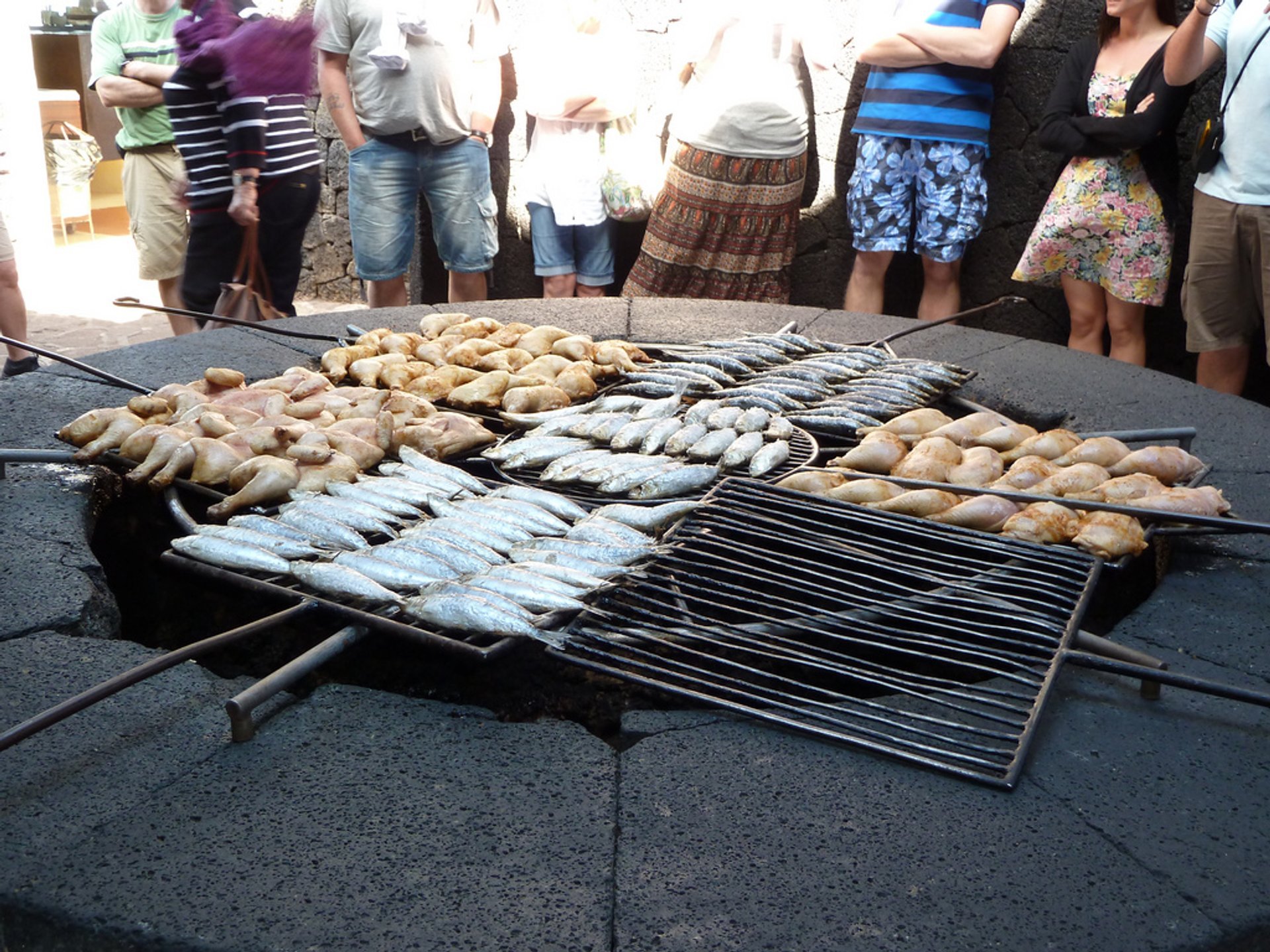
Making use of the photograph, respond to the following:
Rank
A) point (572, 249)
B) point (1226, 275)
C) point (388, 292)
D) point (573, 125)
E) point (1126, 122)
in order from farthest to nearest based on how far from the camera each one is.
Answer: point (572, 249), point (573, 125), point (388, 292), point (1126, 122), point (1226, 275)

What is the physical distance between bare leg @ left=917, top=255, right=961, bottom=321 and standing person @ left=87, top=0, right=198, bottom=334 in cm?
456

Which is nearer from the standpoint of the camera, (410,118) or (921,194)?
(410,118)

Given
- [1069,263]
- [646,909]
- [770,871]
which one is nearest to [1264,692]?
[770,871]

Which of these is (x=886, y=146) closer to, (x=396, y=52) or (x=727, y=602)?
(x=396, y=52)

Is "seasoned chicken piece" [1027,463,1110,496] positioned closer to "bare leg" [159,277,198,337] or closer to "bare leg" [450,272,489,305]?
"bare leg" [450,272,489,305]

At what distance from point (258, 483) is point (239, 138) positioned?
2670 mm

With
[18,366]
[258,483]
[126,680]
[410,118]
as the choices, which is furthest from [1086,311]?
[18,366]

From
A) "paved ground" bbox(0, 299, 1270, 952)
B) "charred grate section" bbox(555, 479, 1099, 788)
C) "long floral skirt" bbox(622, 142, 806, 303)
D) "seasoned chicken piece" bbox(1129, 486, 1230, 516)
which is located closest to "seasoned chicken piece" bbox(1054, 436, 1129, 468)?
"seasoned chicken piece" bbox(1129, 486, 1230, 516)

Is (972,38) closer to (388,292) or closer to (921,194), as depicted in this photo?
(921,194)

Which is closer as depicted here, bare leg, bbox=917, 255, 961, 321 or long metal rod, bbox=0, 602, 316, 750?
long metal rod, bbox=0, 602, 316, 750

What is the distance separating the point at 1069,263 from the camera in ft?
20.4

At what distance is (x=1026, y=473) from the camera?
3.40 metres

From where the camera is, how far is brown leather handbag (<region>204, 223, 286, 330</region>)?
5.36 m

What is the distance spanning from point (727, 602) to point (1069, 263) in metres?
4.14
